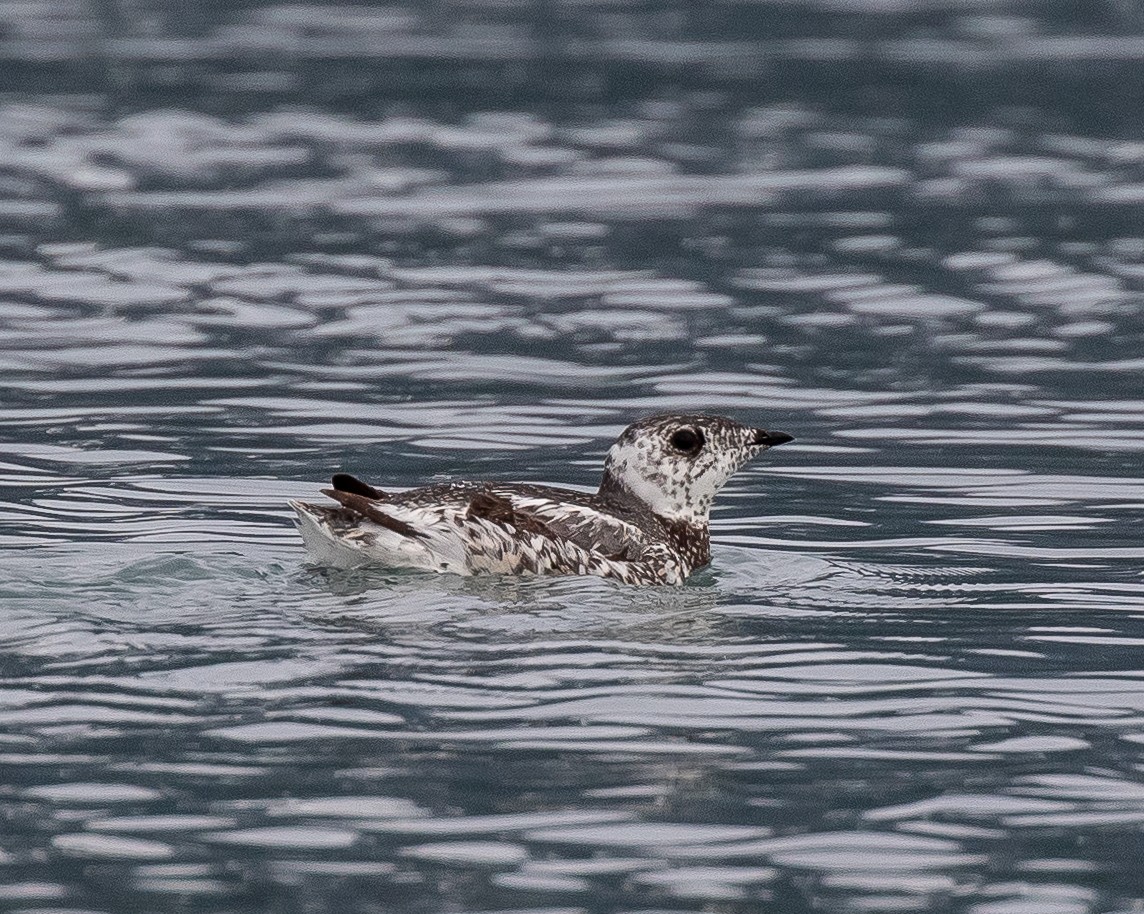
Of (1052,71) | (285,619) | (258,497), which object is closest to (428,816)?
(285,619)

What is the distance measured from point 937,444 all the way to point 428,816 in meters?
7.32

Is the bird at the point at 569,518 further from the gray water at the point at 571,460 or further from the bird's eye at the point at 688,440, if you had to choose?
the gray water at the point at 571,460

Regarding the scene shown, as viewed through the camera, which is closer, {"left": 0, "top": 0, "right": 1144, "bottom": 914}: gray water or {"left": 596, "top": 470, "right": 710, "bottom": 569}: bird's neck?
{"left": 0, "top": 0, "right": 1144, "bottom": 914}: gray water

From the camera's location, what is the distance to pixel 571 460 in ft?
47.1

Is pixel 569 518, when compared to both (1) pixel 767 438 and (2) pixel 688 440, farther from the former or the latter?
(1) pixel 767 438

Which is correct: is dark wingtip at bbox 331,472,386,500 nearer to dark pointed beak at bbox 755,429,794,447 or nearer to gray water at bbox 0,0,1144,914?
gray water at bbox 0,0,1144,914

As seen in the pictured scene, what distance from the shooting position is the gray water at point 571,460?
7.95 meters

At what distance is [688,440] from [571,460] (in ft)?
7.57

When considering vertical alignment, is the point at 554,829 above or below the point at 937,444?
below

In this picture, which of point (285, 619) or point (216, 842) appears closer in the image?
point (216, 842)

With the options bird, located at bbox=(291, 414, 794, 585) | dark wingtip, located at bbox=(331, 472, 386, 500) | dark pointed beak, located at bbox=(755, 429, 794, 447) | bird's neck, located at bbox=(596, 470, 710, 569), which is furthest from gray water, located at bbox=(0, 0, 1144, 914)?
dark pointed beak, located at bbox=(755, 429, 794, 447)

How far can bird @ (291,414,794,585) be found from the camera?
35.3 feet

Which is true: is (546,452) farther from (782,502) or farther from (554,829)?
(554,829)

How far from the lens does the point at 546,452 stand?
14586 mm
